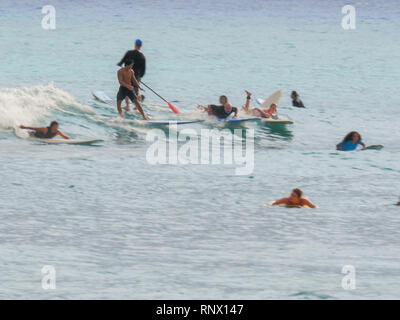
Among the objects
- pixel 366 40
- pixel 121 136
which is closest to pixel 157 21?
pixel 366 40

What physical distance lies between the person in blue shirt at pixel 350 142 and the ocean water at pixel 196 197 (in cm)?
32

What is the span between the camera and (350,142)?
24688 mm

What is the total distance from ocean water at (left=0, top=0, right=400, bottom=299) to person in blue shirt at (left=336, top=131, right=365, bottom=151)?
32 centimetres

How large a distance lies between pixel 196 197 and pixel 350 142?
6272 mm

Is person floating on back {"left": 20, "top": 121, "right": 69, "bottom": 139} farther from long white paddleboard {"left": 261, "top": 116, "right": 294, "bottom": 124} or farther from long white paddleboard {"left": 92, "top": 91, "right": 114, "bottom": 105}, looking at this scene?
long white paddleboard {"left": 261, "top": 116, "right": 294, "bottom": 124}

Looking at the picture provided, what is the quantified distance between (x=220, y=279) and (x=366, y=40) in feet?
144

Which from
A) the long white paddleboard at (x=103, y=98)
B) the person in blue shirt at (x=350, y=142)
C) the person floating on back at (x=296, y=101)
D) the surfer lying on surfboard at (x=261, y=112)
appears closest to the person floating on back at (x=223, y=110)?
the surfer lying on surfboard at (x=261, y=112)

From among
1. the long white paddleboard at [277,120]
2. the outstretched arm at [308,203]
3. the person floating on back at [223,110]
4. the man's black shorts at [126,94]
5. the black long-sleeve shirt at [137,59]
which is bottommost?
the outstretched arm at [308,203]

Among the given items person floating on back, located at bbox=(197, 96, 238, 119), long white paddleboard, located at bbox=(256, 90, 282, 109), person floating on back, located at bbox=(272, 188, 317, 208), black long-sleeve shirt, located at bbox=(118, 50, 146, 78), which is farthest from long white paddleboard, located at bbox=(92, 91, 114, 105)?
person floating on back, located at bbox=(272, 188, 317, 208)

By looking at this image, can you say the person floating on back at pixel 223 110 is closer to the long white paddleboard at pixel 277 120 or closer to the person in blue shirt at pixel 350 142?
the long white paddleboard at pixel 277 120

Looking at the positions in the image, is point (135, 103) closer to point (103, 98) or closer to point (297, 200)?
point (103, 98)

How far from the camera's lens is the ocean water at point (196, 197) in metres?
14.9

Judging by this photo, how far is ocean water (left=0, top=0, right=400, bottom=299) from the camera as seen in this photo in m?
14.9
